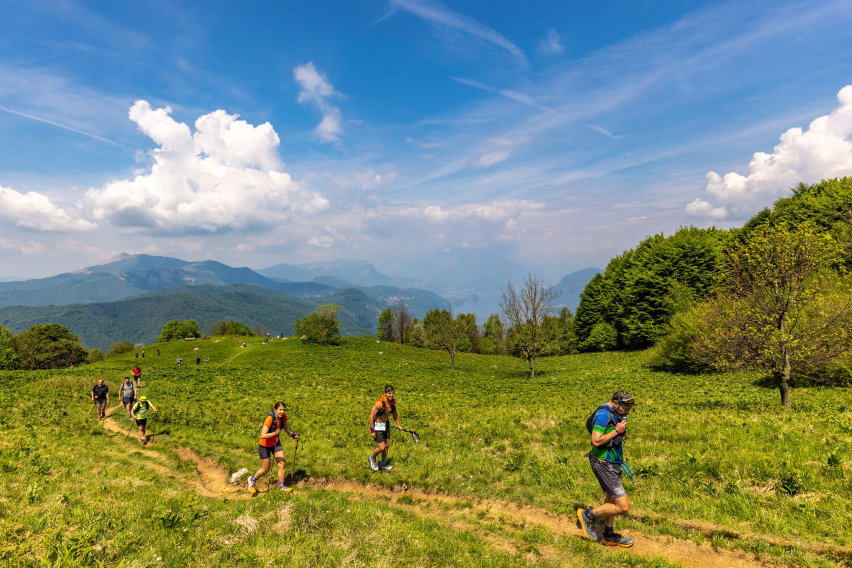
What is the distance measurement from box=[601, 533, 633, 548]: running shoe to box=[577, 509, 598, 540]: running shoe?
0.21 m

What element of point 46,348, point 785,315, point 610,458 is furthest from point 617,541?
point 46,348

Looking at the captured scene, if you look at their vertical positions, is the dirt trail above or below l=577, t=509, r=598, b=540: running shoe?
below

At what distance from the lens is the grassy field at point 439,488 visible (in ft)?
21.9

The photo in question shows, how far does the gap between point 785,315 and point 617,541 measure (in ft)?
50.2

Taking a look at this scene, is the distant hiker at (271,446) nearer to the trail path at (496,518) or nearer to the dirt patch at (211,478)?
the trail path at (496,518)

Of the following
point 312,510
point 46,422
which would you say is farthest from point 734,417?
point 46,422

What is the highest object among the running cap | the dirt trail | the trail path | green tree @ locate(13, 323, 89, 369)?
the running cap

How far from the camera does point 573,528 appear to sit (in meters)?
8.24

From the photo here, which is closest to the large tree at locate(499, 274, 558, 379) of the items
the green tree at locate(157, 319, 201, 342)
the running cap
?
the running cap

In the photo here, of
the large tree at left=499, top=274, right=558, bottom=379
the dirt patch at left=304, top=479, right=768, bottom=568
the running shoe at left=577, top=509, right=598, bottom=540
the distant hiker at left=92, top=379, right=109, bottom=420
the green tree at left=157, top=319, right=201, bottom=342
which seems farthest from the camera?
the green tree at left=157, top=319, right=201, bottom=342

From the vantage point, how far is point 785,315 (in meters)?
15.7

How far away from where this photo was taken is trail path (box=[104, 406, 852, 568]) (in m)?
6.89

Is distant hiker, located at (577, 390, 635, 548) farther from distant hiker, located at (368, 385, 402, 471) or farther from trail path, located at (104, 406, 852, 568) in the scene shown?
distant hiker, located at (368, 385, 402, 471)

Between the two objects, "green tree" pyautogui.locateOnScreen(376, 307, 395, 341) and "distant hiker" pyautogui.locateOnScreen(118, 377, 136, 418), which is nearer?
"distant hiker" pyautogui.locateOnScreen(118, 377, 136, 418)
